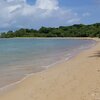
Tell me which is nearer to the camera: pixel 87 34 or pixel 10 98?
pixel 10 98

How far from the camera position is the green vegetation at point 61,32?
141525 mm

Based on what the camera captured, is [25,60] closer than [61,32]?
Yes

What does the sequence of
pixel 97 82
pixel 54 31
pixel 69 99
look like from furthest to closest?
pixel 54 31, pixel 97 82, pixel 69 99

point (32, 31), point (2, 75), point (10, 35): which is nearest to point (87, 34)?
point (32, 31)

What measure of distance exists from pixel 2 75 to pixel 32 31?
154902mm

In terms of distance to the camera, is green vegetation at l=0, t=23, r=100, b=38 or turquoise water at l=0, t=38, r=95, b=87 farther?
green vegetation at l=0, t=23, r=100, b=38

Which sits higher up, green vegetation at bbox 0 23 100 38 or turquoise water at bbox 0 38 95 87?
turquoise water at bbox 0 38 95 87

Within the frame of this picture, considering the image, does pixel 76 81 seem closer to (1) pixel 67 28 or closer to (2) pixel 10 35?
(1) pixel 67 28

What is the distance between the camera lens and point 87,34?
137m

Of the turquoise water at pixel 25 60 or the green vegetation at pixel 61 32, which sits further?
the green vegetation at pixel 61 32

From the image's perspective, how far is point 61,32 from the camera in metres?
154

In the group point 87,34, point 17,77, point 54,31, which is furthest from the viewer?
point 54,31

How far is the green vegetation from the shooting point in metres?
142

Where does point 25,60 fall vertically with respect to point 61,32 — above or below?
above
